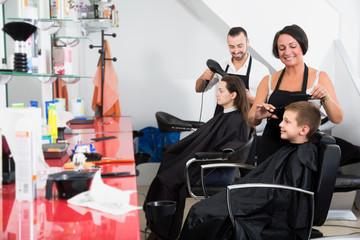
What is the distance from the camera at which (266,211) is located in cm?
217

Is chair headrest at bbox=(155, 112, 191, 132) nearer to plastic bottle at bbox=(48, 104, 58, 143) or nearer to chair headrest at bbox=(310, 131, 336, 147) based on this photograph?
plastic bottle at bbox=(48, 104, 58, 143)

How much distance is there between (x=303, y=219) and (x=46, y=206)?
123 cm

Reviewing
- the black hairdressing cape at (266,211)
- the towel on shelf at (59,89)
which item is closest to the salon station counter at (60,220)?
the black hairdressing cape at (266,211)

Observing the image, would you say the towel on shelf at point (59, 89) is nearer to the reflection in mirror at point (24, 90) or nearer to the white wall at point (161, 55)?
the reflection in mirror at point (24, 90)

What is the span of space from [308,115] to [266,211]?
524 millimetres

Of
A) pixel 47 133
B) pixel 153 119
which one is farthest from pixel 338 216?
pixel 47 133

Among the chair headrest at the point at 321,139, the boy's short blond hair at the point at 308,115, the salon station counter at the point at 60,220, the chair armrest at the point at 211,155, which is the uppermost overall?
the boy's short blond hair at the point at 308,115

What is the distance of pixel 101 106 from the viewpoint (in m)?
4.15

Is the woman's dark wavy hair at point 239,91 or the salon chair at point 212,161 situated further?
the woman's dark wavy hair at point 239,91

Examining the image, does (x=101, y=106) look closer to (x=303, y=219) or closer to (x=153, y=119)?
(x=153, y=119)

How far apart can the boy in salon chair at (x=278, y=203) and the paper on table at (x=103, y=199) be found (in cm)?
83

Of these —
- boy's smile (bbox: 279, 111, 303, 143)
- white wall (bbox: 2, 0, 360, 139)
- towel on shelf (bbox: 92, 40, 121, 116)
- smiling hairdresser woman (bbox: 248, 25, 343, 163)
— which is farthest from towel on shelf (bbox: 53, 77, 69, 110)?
boy's smile (bbox: 279, 111, 303, 143)

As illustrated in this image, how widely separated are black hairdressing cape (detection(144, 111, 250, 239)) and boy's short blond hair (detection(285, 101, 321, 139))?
0.64m

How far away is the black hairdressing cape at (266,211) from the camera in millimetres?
2037
